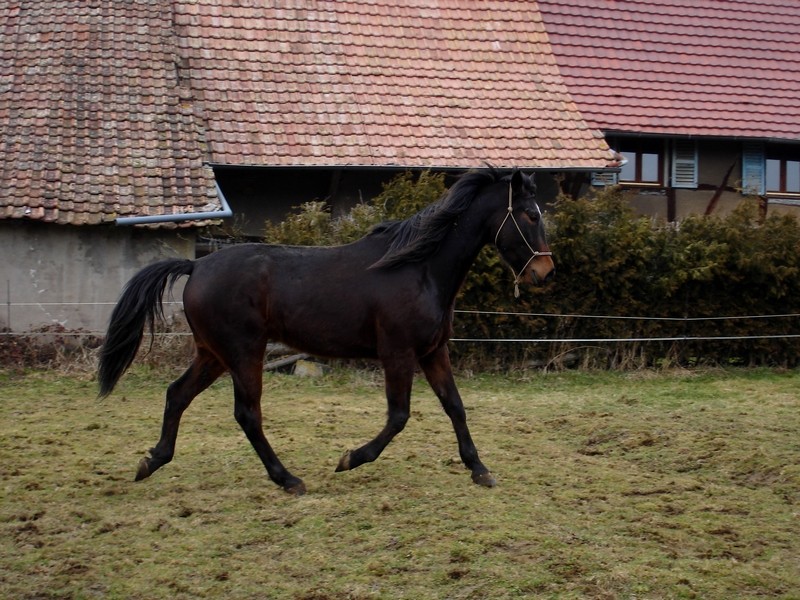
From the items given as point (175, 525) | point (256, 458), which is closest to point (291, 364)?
point (256, 458)

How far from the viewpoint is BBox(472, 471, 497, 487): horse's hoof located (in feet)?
20.1

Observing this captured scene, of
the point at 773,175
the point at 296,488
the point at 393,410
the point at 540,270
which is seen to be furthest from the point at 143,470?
the point at 773,175

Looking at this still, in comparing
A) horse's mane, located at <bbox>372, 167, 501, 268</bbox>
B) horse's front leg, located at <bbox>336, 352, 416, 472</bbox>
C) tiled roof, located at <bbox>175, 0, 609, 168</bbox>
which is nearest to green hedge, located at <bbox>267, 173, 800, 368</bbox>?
tiled roof, located at <bbox>175, 0, 609, 168</bbox>

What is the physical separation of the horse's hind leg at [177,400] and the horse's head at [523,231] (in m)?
2.12

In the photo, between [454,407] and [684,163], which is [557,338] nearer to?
[454,407]

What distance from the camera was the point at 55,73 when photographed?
47.5 ft

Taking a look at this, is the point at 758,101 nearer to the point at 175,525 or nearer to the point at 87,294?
the point at 87,294

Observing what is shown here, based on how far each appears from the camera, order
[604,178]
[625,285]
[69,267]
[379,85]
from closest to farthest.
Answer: [625,285]
[69,267]
[379,85]
[604,178]

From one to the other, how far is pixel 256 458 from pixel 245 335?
1.25m

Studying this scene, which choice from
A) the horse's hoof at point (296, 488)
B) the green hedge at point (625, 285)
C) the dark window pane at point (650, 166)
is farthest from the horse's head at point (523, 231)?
the dark window pane at point (650, 166)

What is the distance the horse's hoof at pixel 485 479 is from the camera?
6.14 m

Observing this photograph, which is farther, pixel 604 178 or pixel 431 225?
pixel 604 178

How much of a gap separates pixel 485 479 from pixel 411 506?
68 cm

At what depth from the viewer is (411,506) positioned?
5.69 meters
